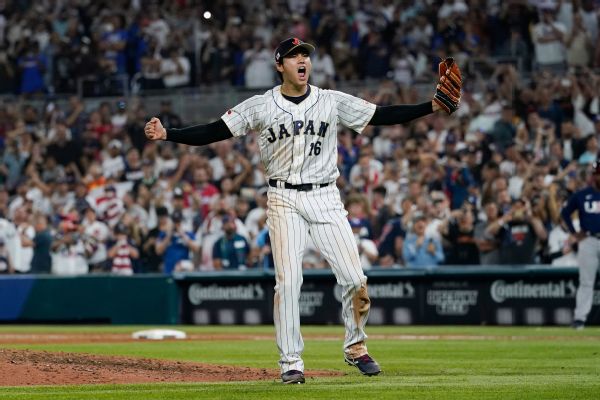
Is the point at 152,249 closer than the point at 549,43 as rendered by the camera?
Yes

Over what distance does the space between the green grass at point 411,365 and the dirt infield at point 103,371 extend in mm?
500

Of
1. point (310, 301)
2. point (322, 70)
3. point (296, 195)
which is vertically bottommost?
point (310, 301)

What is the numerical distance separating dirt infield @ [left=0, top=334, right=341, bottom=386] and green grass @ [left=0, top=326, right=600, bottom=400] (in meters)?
0.50

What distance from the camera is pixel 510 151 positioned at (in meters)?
20.2

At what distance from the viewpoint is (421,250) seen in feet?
63.7

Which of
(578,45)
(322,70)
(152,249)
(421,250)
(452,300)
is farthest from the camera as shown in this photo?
(322,70)

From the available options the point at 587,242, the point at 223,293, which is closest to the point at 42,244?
the point at 223,293

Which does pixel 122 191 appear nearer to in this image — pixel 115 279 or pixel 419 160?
pixel 115 279

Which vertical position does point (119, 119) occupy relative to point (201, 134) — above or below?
above

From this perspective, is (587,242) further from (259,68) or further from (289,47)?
(259,68)

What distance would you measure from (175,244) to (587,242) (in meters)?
7.57

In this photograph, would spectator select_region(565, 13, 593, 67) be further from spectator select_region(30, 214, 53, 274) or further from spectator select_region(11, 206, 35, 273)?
spectator select_region(11, 206, 35, 273)

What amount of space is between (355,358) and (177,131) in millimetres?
2116

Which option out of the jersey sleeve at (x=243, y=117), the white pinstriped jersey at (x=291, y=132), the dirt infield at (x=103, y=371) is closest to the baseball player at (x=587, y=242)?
the dirt infield at (x=103, y=371)
